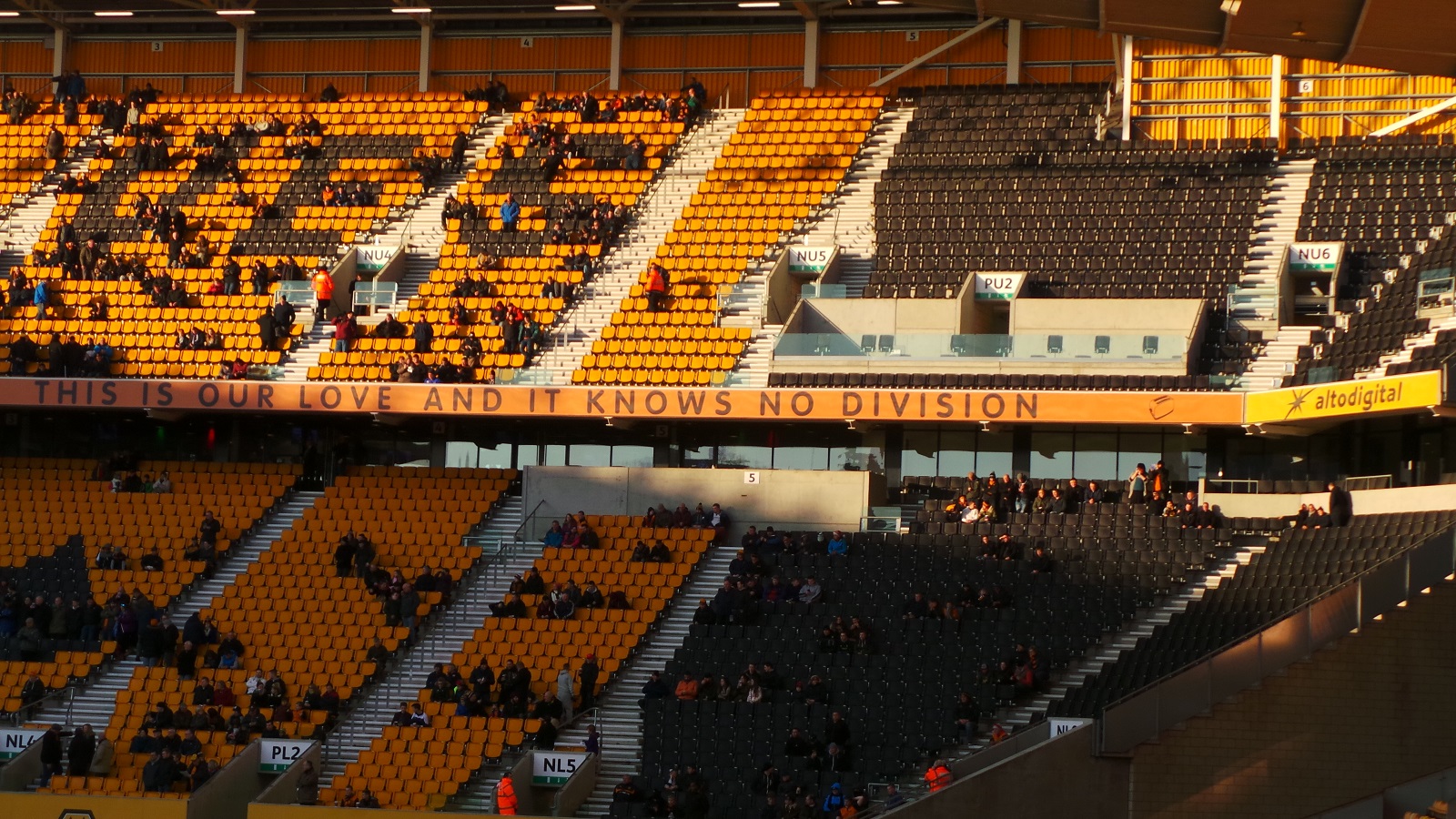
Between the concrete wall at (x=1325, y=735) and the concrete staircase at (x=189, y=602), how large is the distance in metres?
15.4

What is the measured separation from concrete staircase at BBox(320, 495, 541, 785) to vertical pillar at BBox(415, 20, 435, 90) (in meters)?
13.6

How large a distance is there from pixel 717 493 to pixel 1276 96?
1349cm

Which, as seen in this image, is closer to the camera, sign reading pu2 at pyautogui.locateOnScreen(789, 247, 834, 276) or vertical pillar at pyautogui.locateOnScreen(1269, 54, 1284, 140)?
sign reading pu2 at pyautogui.locateOnScreen(789, 247, 834, 276)

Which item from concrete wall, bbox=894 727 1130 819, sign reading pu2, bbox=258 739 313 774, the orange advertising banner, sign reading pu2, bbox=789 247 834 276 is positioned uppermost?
sign reading pu2, bbox=789 247 834 276

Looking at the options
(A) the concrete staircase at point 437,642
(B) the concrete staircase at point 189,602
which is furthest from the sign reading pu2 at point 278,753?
(B) the concrete staircase at point 189,602

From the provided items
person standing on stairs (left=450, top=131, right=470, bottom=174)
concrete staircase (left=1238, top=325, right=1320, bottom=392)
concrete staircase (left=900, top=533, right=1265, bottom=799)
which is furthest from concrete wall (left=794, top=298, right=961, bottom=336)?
person standing on stairs (left=450, top=131, right=470, bottom=174)

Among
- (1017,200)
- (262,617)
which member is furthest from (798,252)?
(262,617)

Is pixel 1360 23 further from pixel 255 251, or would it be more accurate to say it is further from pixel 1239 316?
pixel 255 251

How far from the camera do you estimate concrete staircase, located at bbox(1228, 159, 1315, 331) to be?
3381 cm

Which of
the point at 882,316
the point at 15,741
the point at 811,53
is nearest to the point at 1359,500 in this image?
the point at 882,316

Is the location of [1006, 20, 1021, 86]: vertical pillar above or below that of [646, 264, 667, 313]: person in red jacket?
above

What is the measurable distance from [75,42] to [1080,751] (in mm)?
32421

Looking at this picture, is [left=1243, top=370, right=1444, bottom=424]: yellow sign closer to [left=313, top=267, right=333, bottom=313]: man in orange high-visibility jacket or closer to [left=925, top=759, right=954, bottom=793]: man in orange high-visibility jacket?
[left=925, top=759, right=954, bottom=793]: man in orange high-visibility jacket

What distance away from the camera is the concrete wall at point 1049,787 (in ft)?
80.7
